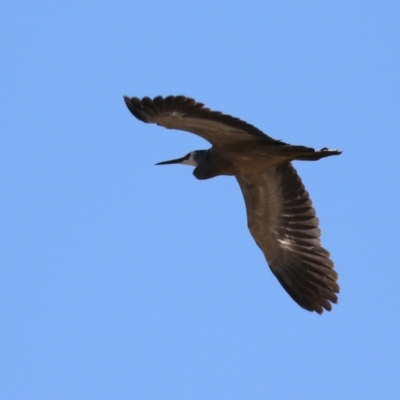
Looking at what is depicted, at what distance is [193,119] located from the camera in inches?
377

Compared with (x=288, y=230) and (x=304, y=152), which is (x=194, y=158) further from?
(x=288, y=230)

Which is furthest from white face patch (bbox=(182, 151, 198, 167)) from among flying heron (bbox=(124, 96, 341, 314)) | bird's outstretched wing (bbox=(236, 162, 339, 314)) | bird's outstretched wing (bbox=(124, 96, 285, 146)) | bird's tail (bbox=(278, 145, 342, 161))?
bird's tail (bbox=(278, 145, 342, 161))

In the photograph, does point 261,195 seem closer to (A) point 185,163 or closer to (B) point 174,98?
(A) point 185,163

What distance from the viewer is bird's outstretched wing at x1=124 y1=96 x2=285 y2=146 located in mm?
9211

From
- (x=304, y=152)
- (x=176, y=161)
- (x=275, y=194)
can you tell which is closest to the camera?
(x=304, y=152)

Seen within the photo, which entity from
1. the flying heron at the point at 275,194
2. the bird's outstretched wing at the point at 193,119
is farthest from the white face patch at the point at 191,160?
the bird's outstretched wing at the point at 193,119

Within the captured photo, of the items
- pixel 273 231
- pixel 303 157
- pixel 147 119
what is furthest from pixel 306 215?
pixel 147 119

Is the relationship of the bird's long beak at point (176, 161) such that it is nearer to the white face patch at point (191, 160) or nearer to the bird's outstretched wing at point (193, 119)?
the white face patch at point (191, 160)

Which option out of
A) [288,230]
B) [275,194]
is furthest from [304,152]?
[288,230]

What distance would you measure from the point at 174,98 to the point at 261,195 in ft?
7.93

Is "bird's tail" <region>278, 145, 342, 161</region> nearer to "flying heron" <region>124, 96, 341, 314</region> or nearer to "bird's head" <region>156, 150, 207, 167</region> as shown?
"flying heron" <region>124, 96, 341, 314</region>

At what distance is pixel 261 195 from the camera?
1123cm

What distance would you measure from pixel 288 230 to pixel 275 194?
0.44 metres

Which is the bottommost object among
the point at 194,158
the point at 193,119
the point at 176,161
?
the point at 193,119
